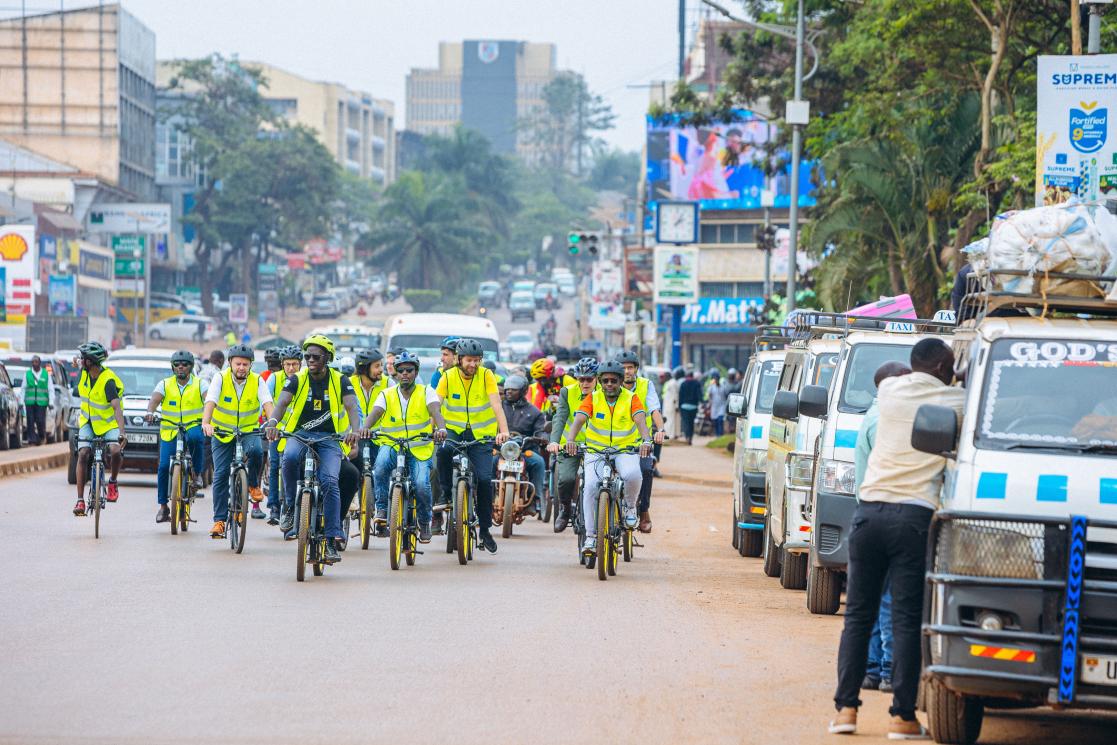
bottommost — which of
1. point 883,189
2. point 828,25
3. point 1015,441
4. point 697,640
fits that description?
point 697,640

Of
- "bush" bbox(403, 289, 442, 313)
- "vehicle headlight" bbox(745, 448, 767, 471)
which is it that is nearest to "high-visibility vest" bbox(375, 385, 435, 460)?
"vehicle headlight" bbox(745, 448, 767, 471)

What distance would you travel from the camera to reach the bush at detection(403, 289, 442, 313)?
11312cm

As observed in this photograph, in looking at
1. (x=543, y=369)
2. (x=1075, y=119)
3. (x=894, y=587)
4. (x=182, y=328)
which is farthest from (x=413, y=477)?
(x=182, y=328)

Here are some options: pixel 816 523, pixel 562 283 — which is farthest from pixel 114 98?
pixel 816 523

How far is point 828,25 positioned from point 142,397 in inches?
668

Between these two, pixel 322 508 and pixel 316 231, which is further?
pixel 316 231

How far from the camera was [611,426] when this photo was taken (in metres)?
15.9

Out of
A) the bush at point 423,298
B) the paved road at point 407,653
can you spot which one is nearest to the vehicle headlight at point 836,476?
the paved road at point 407,653

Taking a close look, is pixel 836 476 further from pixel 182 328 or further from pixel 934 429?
pixel 182 328

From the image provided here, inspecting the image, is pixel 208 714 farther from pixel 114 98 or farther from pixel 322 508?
pixel 114 98

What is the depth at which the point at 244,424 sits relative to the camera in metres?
17.8

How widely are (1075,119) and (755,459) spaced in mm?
4576

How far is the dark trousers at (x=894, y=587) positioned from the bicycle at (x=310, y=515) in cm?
658

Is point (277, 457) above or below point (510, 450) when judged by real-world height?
below
